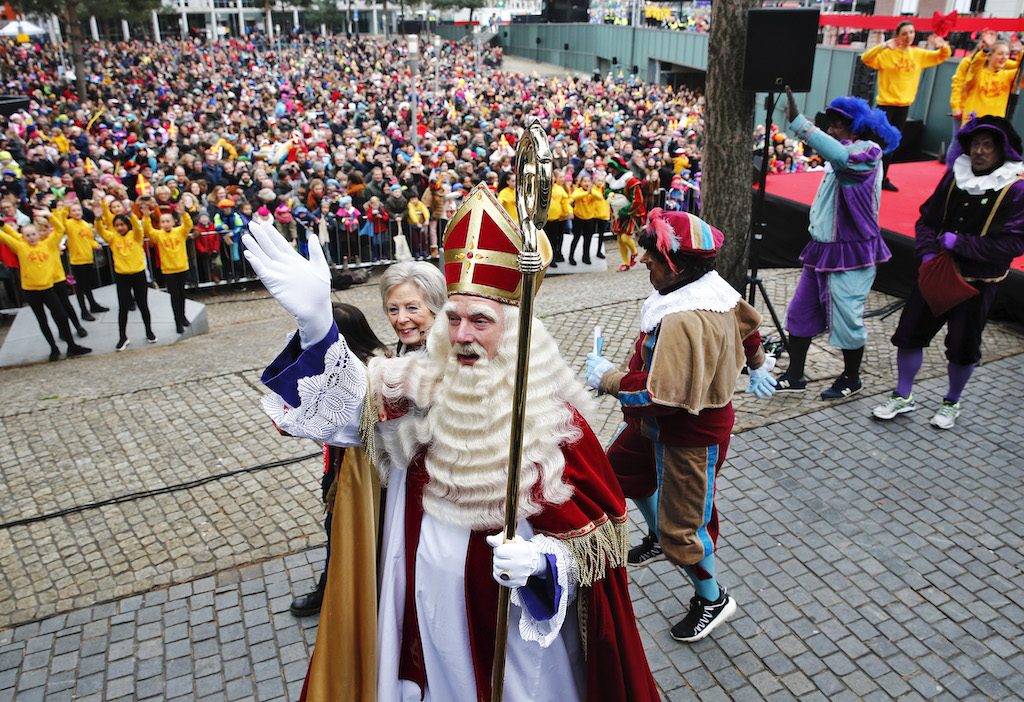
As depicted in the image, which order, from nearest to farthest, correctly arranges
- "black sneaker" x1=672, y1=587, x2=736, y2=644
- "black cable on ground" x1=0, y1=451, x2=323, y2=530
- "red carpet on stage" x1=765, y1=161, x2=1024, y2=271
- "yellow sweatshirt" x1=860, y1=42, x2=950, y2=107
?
"black sneaker" x1=672, y1=587, x2=736, y2=644, "black cable on ground" x1=0, y1=451, x2=323, y2=530, "red carpet on stage" x1=765, y1=161, x2=1024, y2=271, "yellow sweatshirt" x1=860, y1=42, x2=950, y2=107

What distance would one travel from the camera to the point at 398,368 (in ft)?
7.75

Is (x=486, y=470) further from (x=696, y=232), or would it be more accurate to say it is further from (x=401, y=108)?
(x=401, y=108)

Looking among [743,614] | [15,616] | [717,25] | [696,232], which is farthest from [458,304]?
[717,25]

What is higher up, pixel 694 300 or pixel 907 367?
pixel 694 300

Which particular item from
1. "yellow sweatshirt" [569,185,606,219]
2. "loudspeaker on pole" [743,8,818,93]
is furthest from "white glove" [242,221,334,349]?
"yellow sweatshirt" [569,185,606,219]

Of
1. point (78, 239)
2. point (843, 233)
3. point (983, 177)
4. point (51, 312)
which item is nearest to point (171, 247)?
point (78, 239)

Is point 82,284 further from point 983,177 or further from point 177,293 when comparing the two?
point 983,177

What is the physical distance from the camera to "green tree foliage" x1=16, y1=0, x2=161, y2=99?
23.8m

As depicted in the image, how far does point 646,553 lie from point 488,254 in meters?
2.50

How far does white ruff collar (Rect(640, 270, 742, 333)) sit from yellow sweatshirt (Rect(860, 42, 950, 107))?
815 centimetres

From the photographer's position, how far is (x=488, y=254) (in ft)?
7.62

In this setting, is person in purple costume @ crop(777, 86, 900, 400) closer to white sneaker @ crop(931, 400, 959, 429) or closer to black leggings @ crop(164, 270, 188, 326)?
white sneaker @ crop(931, 400, 959, 429)

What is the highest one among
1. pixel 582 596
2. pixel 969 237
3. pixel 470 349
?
pixel 470 349

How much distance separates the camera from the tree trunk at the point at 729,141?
20.0ft
